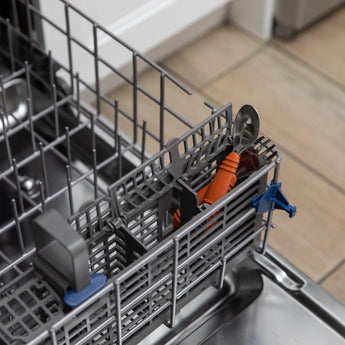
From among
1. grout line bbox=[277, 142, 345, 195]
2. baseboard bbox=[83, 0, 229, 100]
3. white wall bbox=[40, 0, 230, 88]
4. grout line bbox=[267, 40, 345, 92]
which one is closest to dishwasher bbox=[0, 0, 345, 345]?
white wall bbox=[40, 0, 230, 88]

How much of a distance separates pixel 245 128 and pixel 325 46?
0.97m

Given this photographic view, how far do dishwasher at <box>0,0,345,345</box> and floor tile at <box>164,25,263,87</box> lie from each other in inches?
24.5

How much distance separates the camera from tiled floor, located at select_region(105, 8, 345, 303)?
1191 millimetres

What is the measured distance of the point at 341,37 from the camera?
1.58m

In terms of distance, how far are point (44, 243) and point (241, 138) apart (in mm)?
201

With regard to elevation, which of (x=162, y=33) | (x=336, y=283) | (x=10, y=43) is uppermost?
(x=10, y=43)

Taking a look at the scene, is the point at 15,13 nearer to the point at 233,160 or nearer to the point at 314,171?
the point at 233,160

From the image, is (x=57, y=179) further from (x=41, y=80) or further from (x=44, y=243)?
(x=44, y=243)

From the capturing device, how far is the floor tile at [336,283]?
1.12 m

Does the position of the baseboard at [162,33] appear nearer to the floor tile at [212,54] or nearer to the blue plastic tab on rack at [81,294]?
the floor tile at [212,54]

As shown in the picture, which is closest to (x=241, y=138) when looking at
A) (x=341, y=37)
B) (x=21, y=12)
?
(x=21, y=12)

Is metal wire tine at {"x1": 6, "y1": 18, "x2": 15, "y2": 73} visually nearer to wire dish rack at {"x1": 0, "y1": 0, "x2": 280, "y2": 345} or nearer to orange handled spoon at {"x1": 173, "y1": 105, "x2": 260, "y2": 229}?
wire dish rack at {"x1": 0, "y1": 0, "x2": 280, "y2": 345}

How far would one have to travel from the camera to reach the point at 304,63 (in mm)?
1512

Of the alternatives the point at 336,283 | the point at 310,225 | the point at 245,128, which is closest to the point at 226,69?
the point at 310,225
